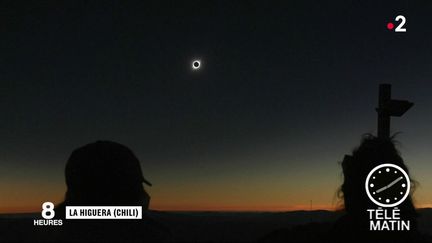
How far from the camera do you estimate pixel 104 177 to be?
17953 mm

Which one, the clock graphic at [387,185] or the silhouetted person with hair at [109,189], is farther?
the silhouetted person with hair at [109,189]

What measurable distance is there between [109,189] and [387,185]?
27.9ft

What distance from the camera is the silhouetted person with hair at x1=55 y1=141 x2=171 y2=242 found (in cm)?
1587

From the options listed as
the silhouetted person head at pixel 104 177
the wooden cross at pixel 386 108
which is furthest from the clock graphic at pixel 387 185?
the silhouetted person head at pixel 104 177

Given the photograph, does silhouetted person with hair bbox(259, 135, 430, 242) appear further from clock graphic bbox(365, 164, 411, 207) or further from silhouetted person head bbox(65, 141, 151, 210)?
silhouetted person head bbox(65, 141, 151, 210)

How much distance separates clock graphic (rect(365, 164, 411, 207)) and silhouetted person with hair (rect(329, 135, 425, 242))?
0.32m

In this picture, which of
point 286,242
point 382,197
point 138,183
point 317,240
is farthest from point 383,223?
point 138,183

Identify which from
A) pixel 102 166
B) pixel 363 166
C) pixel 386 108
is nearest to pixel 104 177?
pixel 102 166

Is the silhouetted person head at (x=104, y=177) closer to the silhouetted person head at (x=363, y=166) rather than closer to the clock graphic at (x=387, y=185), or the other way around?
the silhouetted person head at (x=363, y=166)

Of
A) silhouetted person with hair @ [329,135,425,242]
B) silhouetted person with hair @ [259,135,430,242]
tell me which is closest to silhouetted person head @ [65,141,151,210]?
silhouetted person with hair @ [259,135,430,242]

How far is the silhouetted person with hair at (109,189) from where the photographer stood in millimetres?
15867

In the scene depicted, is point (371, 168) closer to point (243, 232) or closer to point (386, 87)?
point (386, 87)

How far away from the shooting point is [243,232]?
18.8 meters

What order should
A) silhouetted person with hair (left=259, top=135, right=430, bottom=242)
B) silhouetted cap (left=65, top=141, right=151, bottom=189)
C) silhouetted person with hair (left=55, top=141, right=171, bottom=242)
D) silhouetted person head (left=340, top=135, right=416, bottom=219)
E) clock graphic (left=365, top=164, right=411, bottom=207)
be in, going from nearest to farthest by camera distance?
clock graphic (left=365, top=164, right=411, bottom=207), silhouetted person with hair (left=259, top=135, right=430, bottom=242), silhouetted person head (left=340, top=135, right=416, bottom=219), silhouetted person with hair (left=55, top=141, right=171, bottom=242), silhouetted cap (left=65, top=141, right=151, bottom=189)
